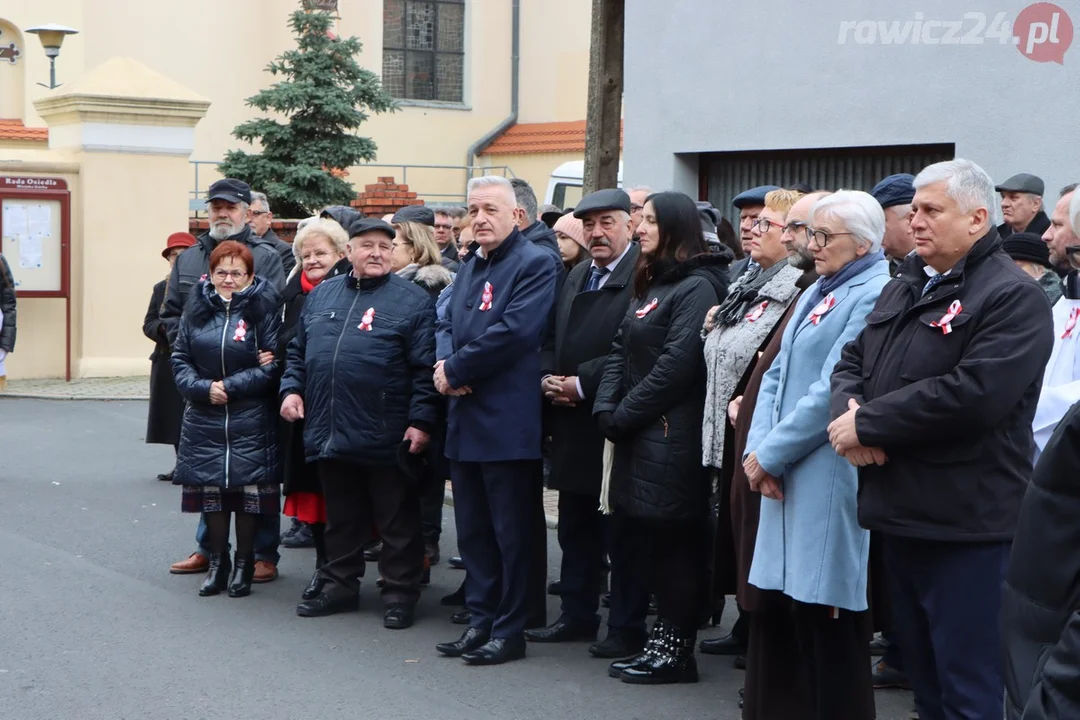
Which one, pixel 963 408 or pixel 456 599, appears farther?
pixel 456 599

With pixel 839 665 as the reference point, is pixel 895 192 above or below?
above

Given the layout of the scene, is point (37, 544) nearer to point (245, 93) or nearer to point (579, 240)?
point (579, 240)

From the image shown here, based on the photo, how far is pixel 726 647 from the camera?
266 inches

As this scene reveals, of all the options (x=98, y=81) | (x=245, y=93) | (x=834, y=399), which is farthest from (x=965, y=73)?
(x=245, y=93)

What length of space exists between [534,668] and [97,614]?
7.42 feet

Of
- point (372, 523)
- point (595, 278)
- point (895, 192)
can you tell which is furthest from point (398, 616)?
point (895, 192)

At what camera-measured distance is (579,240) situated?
7766 mm

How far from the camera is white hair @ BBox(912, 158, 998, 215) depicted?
181 inches

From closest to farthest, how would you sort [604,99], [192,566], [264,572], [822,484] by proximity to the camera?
[822,484]
[264,572]
[192,566]
[604,99]

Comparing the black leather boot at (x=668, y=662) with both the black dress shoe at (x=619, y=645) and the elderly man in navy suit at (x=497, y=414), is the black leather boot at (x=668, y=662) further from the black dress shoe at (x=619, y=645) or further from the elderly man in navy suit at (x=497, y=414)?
the elderly man in navy suit at (x=497, y=414)

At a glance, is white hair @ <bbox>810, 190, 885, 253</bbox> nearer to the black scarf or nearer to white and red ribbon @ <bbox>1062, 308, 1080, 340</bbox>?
the black scarf

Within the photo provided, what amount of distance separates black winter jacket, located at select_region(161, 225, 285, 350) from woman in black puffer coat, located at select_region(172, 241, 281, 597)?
90 cm

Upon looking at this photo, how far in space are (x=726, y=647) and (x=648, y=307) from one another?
164cm

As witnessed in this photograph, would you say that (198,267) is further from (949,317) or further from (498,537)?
(949,317)
